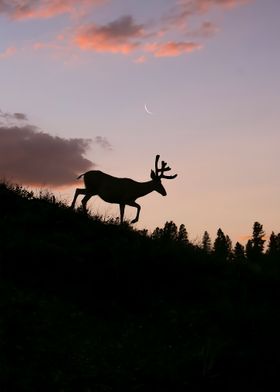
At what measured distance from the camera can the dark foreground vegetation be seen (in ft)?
21.0

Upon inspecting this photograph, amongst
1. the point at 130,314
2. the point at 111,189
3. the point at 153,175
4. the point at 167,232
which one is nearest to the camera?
the point at 130,314

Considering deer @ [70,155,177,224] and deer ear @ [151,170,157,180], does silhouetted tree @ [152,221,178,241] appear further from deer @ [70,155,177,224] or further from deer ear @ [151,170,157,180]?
deer ear @ [151,170,157,180]

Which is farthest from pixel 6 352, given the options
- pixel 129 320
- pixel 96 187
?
pixel 96 187

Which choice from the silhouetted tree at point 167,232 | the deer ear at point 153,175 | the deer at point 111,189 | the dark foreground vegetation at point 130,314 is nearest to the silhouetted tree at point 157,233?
the silhouetted tree at point 167,232

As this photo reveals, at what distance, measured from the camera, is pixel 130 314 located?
8.45 m

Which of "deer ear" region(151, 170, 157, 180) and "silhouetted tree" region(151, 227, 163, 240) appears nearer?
"silhouetted tree" region(151, 227, 163, 240)

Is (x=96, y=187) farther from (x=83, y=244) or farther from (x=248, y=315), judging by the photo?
(x=248, y=315)

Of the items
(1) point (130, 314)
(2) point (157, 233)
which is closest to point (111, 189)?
(2) point (157, 233)

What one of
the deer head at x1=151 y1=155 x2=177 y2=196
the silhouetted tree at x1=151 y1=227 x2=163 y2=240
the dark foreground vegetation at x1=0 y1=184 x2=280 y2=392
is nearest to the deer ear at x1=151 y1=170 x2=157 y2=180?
the deer head at x1=151 y1=155 x2=177 y2=196

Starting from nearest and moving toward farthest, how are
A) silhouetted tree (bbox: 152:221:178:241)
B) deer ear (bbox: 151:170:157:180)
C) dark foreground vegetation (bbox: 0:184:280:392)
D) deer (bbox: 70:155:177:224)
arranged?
dark foreground vegetation (bbox: 0:184:280:392), silhouetted tree (bbox: 152:221:178:241), deer (bbox: 70:155:177:224), deer ear (bbox: 151:170:157:180)

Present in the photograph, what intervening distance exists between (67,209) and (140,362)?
835 cm

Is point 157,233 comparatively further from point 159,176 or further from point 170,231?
point 159,176

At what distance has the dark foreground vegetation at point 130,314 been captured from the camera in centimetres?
641

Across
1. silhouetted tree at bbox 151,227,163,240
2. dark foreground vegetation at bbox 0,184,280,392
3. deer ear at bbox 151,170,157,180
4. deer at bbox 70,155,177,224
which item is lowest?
dark foreground vegetation at bbox 0,184,280,392
